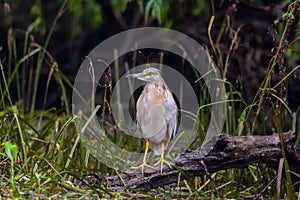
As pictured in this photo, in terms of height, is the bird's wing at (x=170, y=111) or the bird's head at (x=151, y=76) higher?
the bird's head at (x=151, y=76)

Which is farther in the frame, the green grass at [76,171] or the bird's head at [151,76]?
the bird's head at [151,76]

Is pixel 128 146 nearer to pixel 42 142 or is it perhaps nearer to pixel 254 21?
pixel 42 142

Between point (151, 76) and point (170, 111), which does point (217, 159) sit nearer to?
point (170, 111)

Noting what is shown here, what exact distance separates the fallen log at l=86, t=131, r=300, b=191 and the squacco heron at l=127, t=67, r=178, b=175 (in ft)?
0.17

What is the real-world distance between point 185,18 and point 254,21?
0.57 m

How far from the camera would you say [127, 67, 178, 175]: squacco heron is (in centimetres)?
253

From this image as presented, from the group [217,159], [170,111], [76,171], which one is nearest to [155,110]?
[170,111]

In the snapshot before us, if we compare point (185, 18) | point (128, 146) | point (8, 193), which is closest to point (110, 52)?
point (185, 18)

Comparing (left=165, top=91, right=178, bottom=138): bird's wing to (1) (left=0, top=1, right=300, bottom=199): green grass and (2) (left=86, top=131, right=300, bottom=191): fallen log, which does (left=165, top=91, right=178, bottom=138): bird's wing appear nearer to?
(2) (left=86, top=131, right=300, bottom=191): fallen log

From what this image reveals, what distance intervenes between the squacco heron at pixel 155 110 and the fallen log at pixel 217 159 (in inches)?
2.1

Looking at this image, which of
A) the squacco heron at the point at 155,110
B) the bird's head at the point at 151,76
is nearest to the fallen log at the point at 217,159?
the squacco heron at the point at 155,110

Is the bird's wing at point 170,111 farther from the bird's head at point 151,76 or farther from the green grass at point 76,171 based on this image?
the green grass at point 76,171

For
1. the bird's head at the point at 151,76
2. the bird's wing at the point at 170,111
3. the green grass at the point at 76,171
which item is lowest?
the green grass at the point at 76,171

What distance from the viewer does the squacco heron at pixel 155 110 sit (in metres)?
2.53
